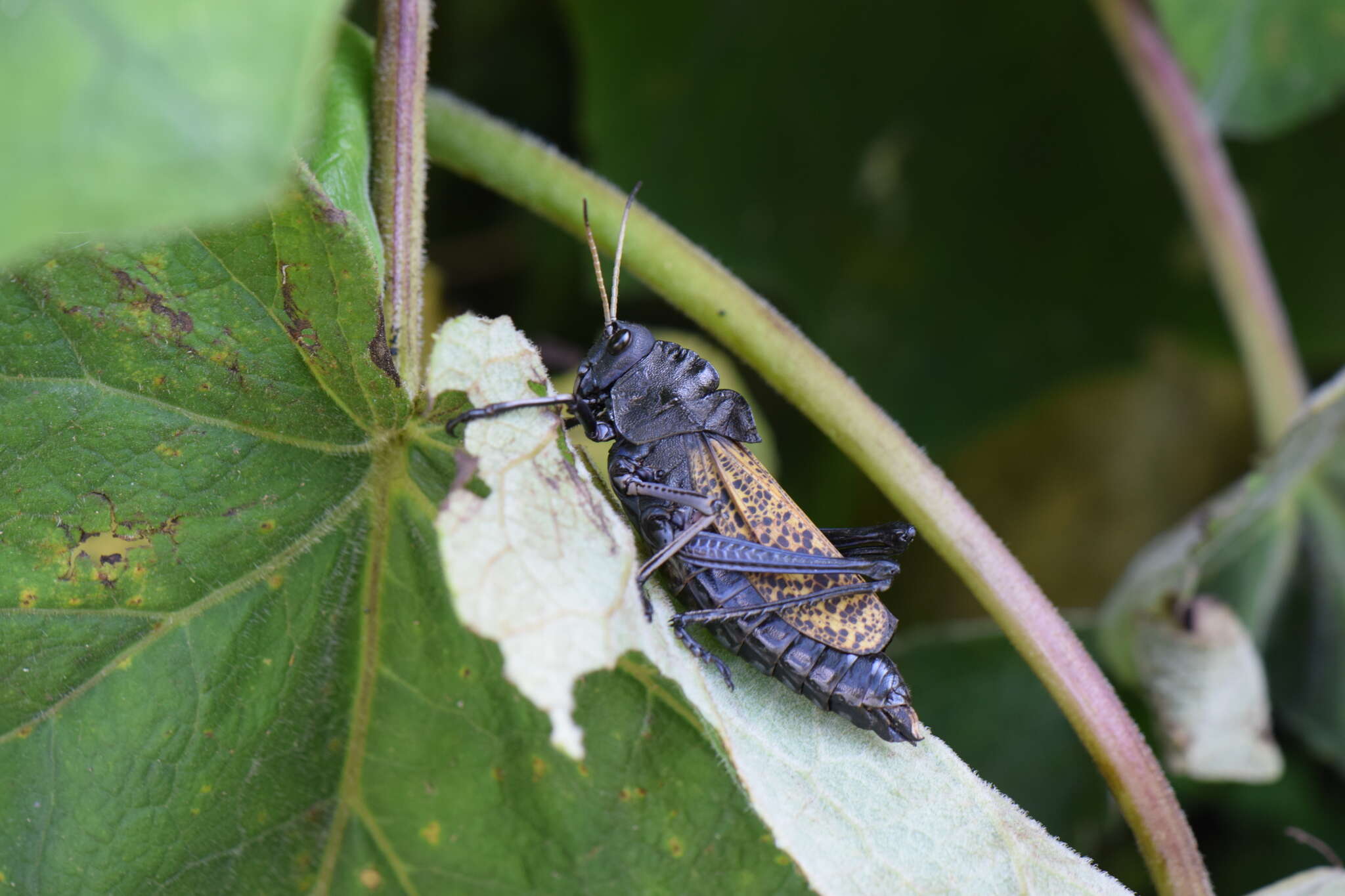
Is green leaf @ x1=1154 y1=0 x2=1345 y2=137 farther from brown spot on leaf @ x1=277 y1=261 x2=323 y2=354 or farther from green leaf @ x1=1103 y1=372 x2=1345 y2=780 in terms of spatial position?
brown spot on leaf @ x1=277 y1=261 x2=323 y2=354

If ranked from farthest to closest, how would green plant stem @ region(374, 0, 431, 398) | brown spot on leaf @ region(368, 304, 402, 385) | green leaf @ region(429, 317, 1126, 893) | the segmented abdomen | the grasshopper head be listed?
the grasshopper head, the segmented abdomen, green plant stem @ region(374, 0, 431, 398), brown spot on leaf @ region(368, 304, 402, 385), green leaf @ region(429, 317, 1126, 893)

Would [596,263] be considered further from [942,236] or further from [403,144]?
[942,236]

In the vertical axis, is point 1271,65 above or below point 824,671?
above

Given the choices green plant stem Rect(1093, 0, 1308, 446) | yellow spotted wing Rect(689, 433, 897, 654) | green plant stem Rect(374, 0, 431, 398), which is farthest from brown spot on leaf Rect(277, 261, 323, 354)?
green plant stem Rect(1093, 0, 1308, 446)

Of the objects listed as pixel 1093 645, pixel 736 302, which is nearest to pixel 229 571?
pixel 736 302

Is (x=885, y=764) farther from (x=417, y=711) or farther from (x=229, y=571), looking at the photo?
(x=229, y=571)

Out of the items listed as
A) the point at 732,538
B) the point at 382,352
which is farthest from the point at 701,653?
the point at 382,352
